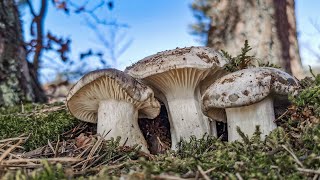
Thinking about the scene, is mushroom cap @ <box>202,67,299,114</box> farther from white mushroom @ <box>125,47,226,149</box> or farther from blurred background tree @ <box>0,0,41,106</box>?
blurred background tree @ <box>0,0,41,106</box>

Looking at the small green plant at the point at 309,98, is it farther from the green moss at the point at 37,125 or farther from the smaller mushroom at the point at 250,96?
the green moss at the point at 37,125

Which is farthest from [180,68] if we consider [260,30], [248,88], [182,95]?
[260,30]

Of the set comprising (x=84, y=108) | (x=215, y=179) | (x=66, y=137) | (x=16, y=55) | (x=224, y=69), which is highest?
(x=16, y=55)

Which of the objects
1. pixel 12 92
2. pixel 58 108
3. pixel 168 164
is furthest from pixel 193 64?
pixel 12 92

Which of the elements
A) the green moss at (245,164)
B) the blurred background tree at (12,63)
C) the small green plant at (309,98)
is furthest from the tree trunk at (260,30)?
the green moss at (245,164)

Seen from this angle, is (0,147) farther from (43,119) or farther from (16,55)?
(16,55)

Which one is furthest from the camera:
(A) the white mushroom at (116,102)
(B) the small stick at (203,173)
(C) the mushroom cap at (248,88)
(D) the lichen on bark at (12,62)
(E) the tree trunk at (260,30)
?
(E) the tree trunk at (260,30)
